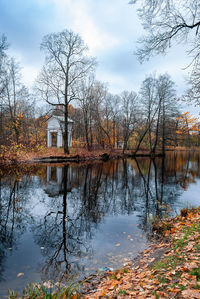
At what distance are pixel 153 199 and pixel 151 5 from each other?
26.8ft

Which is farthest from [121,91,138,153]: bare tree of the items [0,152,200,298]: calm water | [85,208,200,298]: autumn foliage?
[85,208,200,298]: autumn foliage

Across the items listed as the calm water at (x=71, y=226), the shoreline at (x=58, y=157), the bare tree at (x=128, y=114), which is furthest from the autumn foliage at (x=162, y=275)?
the bare tree at (x=128, y=114)

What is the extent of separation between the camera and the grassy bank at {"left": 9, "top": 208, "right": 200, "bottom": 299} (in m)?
2.74

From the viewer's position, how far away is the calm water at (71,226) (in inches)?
170

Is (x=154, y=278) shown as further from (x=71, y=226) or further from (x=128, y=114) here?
(x=128, y=114)

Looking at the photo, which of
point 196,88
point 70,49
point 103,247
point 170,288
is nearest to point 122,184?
point 196,88

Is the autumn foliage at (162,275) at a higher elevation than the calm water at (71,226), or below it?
higher

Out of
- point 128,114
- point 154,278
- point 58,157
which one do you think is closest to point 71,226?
point 154,278

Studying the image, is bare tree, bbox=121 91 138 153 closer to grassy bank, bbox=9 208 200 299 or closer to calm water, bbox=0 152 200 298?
calm water, bbox=0 152 200 298

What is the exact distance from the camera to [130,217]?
758 centimetres

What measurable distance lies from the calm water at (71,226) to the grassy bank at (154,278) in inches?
19.5

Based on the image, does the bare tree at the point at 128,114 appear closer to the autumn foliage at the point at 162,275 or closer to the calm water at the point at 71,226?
the calm water at the point at 71,226

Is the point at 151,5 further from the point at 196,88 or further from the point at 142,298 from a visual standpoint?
the point at 142,298

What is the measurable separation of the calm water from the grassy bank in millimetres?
494
